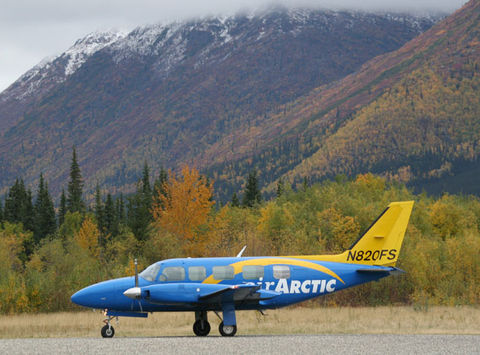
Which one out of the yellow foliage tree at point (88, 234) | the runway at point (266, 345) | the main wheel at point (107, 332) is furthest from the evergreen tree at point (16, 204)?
the runway at point (266, 345)

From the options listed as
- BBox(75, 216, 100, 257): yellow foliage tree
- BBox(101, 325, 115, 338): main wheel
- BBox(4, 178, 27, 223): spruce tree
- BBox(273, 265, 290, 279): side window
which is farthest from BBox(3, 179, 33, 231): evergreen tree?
BBox(273, 265, 290, 279): side window

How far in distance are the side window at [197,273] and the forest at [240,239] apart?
1589cm

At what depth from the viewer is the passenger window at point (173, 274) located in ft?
88.7

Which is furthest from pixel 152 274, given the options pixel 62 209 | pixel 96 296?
pixel 62 209

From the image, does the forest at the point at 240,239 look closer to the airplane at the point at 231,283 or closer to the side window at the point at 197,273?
the airplane at the point at 231,283

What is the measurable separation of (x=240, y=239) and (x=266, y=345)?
35024 mm

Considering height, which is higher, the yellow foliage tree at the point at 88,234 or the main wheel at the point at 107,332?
the yellow foliage tree at the point at 88,234

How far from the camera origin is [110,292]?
26.9m

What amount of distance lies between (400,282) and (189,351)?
84.8ft

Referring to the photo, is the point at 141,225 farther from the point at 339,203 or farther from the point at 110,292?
the point at 110,292

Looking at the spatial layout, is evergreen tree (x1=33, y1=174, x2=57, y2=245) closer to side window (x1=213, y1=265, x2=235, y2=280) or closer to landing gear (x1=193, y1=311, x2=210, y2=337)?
landing gear (x1=193, y1=311, x2=210, y2=337)

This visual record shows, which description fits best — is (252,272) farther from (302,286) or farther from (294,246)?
(294,246)

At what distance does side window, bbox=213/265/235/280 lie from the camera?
89.5 feet

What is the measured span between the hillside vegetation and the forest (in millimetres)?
77
